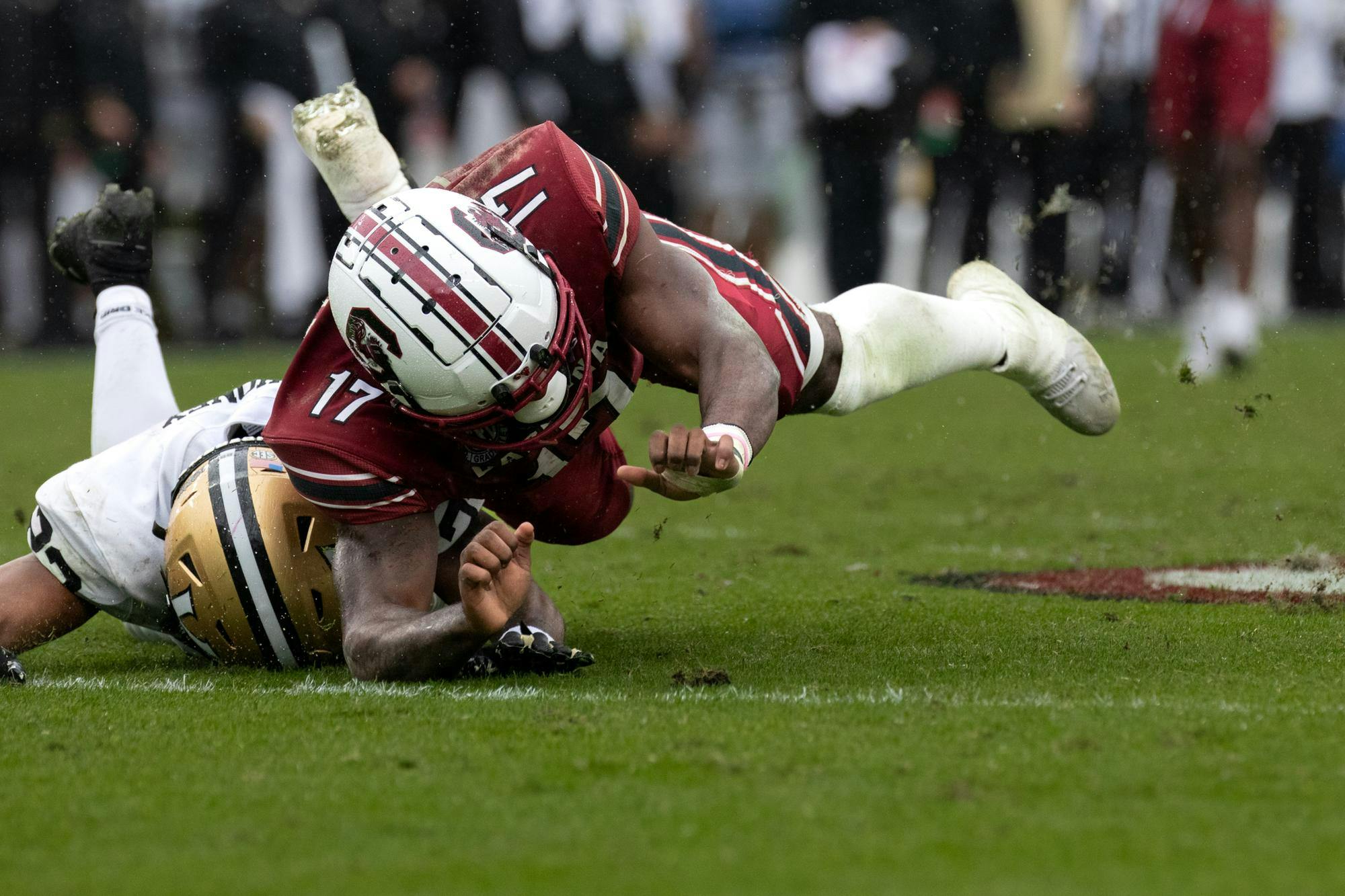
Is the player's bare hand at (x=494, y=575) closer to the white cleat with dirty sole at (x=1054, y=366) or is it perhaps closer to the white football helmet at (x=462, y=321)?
the white football helmet at (x=462, y=321)

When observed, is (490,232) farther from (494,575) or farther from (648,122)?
(648,122)

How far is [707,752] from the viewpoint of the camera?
3010 millimetres

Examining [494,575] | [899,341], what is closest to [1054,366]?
[899,341]

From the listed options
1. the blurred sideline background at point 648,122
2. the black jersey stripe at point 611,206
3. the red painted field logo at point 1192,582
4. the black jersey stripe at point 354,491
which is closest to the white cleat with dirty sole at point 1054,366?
the red painted field logo at point 1192,582

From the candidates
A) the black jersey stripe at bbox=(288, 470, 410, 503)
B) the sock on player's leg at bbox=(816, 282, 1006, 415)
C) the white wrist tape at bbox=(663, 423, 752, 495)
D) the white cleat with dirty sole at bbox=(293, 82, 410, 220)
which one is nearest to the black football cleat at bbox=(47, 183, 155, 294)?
the white cleat with dirty sole at bbox=(293, 82, 410, 220)

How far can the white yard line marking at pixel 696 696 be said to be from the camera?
10.9 ft

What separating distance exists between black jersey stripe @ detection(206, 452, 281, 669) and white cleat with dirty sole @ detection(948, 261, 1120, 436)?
225cm

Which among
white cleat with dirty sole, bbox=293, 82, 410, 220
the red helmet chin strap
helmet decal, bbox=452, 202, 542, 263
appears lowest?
the red helmet chin strap

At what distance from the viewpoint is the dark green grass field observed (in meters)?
2.41

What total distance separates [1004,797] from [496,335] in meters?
1.50

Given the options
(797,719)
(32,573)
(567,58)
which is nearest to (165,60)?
(567,58)

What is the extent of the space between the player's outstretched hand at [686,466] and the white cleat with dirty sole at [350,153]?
1.96 m

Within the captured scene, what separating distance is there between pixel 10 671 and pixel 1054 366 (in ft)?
9.75

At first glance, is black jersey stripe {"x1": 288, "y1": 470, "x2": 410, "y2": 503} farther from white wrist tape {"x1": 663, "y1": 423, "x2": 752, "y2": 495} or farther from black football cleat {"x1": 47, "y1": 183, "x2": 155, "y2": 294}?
black football cleat {"x1": 47, "y1": 183, "x2": 155, "y2": 294}
